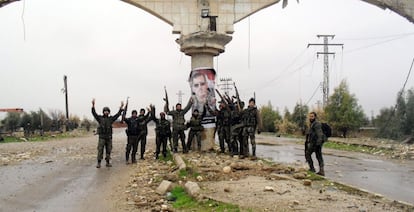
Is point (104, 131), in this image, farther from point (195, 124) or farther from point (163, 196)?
point (163, 196)

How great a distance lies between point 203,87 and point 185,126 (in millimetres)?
1485

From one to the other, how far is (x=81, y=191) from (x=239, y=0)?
28.4ft

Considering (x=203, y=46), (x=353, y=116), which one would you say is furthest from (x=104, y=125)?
(x=353, y=116)

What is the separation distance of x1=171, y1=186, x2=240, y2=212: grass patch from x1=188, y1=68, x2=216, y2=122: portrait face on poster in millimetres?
6887

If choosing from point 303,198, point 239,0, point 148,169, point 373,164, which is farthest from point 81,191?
point 373,164

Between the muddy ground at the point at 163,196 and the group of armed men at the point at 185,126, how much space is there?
1000 mm

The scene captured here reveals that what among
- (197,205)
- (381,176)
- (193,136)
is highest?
(193,136)

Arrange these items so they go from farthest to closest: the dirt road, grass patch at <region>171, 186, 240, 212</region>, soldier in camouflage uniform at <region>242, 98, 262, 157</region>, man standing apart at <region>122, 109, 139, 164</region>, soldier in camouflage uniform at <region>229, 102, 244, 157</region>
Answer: man standing apart at <region>122, 109, 139, 164</region> → soldier in camouflage uniform at <region>229, 102, 244, 157</region> → soldier in camouflage uniform at <region>242, 98, 262, 157</region> → the dirt road → grass patch at <region>171, 186, 240, 212</region>

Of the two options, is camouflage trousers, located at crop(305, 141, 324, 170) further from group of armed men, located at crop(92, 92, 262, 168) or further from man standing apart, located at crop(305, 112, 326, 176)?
group of armed men, located at crop(92, 92, 262, 168)

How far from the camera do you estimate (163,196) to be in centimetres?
785

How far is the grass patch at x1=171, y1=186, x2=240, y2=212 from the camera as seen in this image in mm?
6301

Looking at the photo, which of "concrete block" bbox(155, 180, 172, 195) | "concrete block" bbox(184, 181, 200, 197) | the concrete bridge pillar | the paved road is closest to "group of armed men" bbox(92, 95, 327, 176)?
the concrete bridge pillar

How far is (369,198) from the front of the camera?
23.4 ft

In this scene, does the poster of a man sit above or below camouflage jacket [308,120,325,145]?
above
